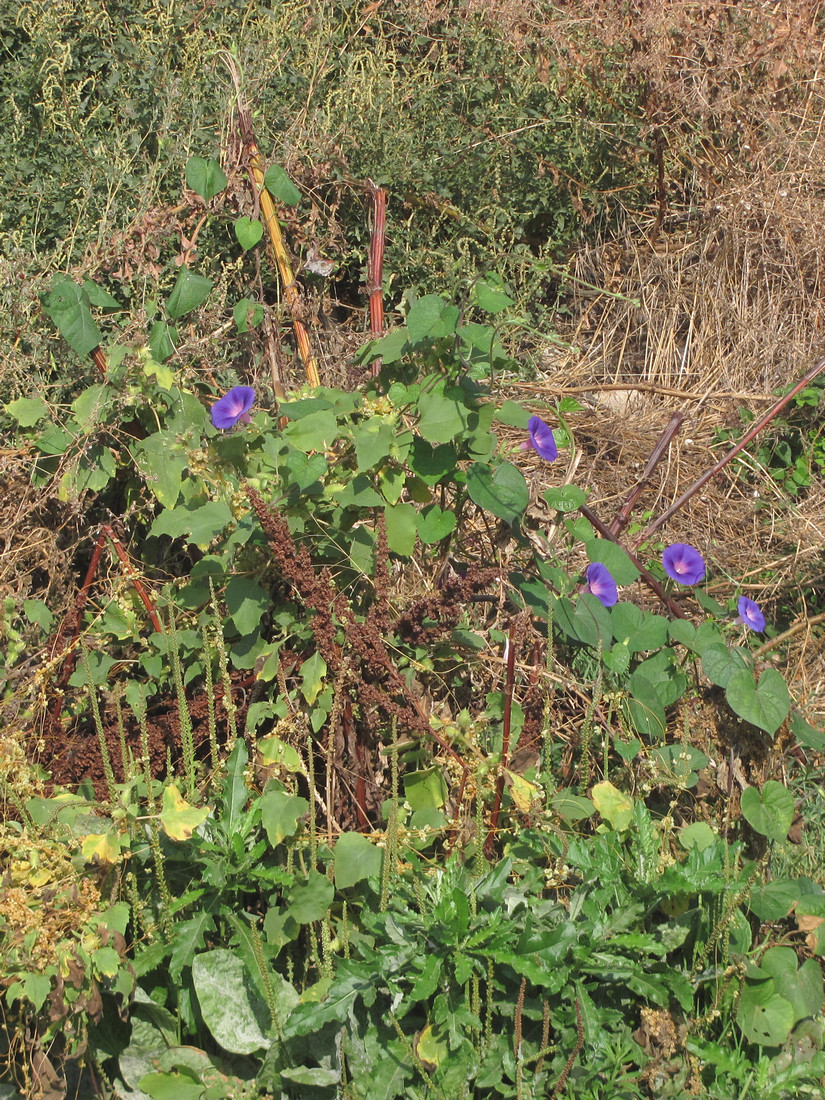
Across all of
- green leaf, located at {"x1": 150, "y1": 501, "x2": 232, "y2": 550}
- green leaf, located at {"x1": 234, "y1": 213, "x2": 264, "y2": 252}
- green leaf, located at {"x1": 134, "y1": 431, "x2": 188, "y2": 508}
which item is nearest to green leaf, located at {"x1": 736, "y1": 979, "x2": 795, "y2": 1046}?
green leaf, located at {"x1": 150, "y1": 501, "x2": 232, "y2": 550}

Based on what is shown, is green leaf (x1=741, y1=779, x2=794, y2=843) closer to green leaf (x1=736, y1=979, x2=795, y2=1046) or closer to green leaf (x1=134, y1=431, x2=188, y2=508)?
green leaf (x1=736, y1=979, x2=795, y2=1046)

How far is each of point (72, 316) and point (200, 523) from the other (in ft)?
2.15

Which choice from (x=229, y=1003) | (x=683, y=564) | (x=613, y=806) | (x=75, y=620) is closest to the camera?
(x=229, y=1003)

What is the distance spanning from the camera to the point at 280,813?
191 centimetres

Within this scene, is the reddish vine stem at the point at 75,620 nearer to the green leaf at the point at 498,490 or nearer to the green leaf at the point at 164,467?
the green leaf at the point at 164,467

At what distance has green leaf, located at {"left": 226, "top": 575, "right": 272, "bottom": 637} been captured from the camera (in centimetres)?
211

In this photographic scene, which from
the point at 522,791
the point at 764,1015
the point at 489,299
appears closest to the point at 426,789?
the point at 522,791

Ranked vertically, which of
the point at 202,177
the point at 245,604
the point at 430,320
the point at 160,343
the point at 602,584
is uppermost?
the point at 202,177

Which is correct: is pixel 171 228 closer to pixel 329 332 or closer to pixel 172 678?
pixel 329 332

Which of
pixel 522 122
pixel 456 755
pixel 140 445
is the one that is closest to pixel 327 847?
pixel 456 755

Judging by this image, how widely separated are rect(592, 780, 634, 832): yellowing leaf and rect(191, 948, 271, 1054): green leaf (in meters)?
0.73

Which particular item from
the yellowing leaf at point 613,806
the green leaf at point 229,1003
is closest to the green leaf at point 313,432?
the yellowing leaf at point 613,806

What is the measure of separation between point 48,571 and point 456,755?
49.0 inches

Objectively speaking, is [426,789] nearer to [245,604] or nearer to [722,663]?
[245,604]
